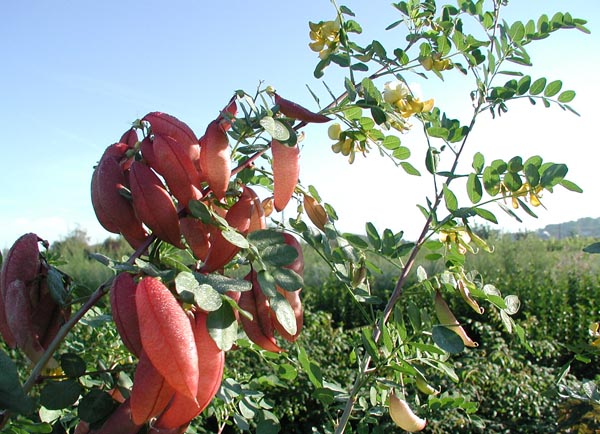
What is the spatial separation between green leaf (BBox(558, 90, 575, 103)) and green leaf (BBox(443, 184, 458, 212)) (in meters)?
0.41

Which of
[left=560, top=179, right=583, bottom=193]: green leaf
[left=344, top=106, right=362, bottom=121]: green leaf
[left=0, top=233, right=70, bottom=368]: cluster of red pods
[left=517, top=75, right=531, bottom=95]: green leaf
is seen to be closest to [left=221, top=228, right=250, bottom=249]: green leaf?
[left=0, top=233, right=70, bottom=368]: cluster of red pods

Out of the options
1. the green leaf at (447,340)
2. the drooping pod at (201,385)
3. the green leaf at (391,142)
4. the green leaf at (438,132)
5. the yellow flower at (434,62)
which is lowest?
the green leaf at (447,340)

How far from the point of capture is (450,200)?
3.03 ft

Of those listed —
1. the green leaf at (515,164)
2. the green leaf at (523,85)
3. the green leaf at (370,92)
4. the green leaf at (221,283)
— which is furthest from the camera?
the green leaf at (523,85)

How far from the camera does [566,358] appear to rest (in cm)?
387

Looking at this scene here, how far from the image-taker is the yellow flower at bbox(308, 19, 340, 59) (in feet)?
3.02

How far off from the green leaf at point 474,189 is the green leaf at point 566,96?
0.34 metres

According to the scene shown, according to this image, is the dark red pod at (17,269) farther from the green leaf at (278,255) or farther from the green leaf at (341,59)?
the green leaf at (341,59)

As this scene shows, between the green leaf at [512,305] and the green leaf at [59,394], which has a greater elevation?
the green leaf at [59,394]

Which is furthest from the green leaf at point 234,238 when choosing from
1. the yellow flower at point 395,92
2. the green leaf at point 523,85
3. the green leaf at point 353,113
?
the green leaf at point 523,85

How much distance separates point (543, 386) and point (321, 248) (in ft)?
7.25

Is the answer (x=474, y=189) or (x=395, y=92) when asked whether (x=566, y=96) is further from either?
(x=395, y=92)

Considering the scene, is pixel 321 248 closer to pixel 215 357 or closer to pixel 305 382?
pixel 215 357

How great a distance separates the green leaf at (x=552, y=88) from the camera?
113cm
